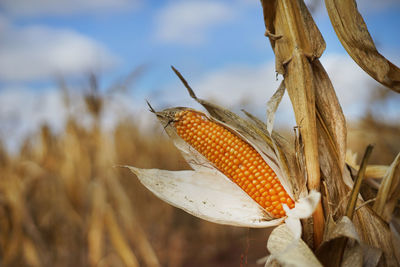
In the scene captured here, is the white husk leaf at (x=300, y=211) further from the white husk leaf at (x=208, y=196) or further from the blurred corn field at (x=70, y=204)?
the blurred corn field at (x=70, y=204)

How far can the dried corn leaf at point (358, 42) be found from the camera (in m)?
0.59

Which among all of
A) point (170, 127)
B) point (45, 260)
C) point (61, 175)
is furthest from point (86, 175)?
point (170, 127)

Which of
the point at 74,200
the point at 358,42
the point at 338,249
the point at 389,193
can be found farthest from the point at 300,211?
the point at 74,200

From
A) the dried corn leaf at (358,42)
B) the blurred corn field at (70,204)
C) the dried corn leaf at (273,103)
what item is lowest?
the blurred corn field at (70,204)

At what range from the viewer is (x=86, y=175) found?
2.67 m

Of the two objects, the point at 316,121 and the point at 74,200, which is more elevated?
the point at 316,121

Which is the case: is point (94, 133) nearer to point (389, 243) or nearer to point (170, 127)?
point (170, 127)

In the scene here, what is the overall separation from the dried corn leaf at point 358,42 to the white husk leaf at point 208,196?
0.32 metres

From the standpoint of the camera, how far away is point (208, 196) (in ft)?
1.89

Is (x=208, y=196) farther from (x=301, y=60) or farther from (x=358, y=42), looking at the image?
(x=358, y=42)

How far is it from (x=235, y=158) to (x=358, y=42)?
308 mm

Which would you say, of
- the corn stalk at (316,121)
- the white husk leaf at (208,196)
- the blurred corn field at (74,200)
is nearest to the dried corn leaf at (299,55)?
the corn stalk at (316,121)

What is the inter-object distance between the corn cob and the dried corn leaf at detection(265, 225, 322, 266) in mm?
64

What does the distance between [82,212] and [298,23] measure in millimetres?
2389
